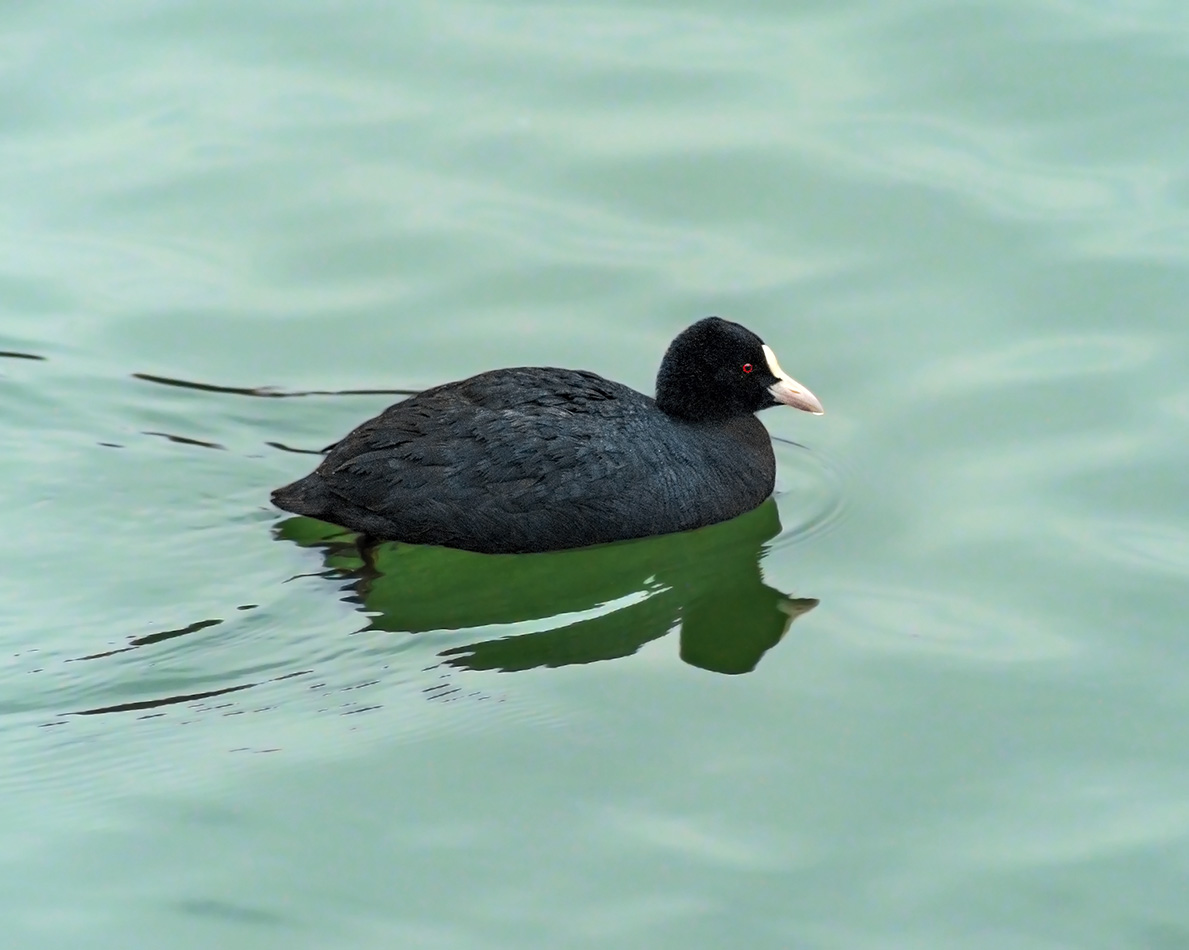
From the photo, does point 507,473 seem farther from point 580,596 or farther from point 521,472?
point 580,596

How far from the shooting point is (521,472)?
769 cm

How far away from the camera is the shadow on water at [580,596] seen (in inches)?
276

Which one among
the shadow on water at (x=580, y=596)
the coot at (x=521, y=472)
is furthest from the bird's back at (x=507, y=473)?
the shadow on water at (x=580, y=596)

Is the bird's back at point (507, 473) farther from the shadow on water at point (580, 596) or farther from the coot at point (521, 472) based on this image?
the shadow on water at point (580, 596)

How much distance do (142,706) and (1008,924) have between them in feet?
9.70

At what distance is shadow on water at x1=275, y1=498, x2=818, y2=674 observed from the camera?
23.0ft

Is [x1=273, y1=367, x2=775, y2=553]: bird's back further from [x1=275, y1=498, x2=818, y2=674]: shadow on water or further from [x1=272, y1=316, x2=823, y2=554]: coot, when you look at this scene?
[x1=275, y1=498, x2=818, y2=674]: shadow on water

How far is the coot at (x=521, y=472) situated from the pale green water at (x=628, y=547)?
172mm

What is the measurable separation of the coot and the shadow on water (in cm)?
10

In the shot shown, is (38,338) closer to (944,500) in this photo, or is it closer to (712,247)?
(712,247)

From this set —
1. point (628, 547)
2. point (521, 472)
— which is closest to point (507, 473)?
point (521, 472)

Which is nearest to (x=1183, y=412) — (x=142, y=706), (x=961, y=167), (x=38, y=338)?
(x=961, y=167)

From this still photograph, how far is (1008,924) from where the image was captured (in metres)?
5.42

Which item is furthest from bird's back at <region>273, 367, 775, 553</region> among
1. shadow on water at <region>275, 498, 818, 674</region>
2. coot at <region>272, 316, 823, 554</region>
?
shadow on water at <region>275, 498, 818, 674</region>
